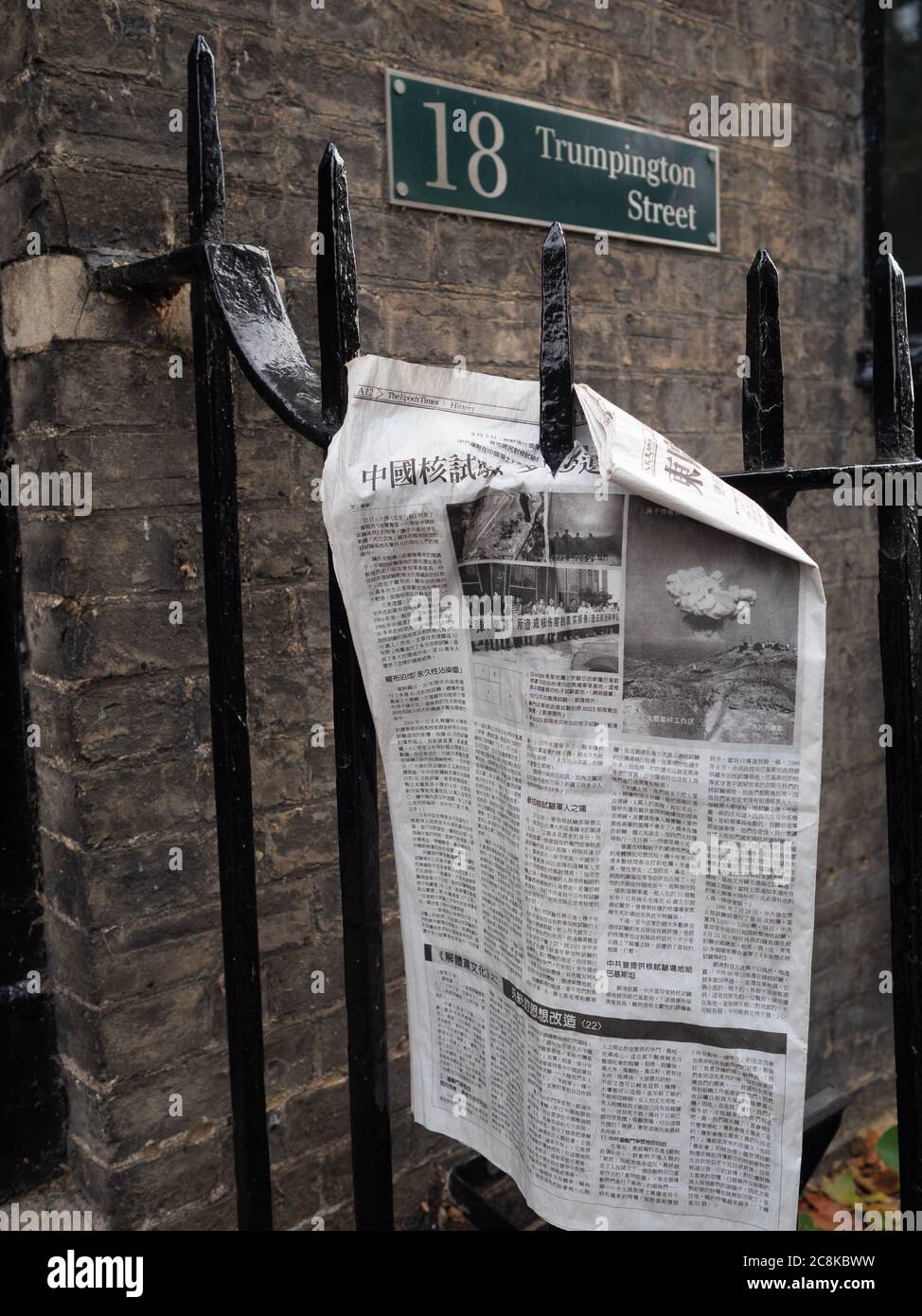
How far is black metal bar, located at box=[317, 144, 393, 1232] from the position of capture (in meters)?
1.15

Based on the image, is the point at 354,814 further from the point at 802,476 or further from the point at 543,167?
the point at 543,167

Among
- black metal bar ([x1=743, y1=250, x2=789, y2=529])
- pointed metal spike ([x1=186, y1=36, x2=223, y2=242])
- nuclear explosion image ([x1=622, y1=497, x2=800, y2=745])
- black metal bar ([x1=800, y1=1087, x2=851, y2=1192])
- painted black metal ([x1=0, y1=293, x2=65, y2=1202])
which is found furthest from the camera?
black metal bar ([x1=800, y1=1087, x2=851, y2=1192])

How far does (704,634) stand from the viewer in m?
1.00

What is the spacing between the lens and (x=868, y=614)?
120 inches

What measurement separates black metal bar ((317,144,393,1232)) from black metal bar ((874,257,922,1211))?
0.50 metres

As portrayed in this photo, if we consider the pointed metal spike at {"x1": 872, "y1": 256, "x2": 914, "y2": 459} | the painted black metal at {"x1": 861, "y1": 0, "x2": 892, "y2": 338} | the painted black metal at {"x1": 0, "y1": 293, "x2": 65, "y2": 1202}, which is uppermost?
the painted black metal at {"x1": 861, "y1": 0, "x2": 892, "y2": 338}

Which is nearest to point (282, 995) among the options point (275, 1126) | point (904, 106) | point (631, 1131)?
point (275, 1126)

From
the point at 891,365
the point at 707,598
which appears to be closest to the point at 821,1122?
the point at 707,598

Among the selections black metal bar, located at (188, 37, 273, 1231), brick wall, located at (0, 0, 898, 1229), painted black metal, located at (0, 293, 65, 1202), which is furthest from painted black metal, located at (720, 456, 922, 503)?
painted black metal, located at (0, 293, 65, 1202)

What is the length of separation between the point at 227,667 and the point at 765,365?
26.5 inches

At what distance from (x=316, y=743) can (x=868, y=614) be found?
1779 millimetres

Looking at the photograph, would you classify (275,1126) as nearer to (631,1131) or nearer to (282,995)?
(282,995)

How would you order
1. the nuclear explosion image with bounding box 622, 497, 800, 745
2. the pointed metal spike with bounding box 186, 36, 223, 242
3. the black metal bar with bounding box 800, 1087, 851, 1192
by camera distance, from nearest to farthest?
the nuclear explosion image with bounding box 622, 497, 800, 745 < the pointed metal spike with bounding box 186, 36, 223, 242 < the black metal bar with bounding box 800, 1087, 851, 1192

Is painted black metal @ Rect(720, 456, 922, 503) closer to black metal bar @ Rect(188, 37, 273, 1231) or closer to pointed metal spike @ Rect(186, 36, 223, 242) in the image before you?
black metal bar @ Rect(188, 37, 273, 1231)
